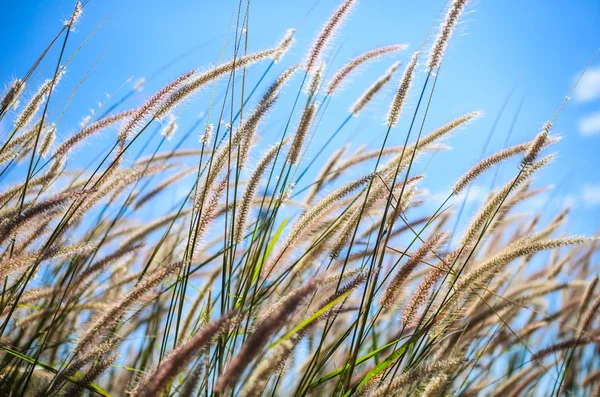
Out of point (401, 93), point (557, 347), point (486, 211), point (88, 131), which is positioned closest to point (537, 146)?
point (486, 211)

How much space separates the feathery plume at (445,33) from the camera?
1735mm

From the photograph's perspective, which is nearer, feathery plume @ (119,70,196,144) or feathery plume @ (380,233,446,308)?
feathery plume @ (380,233,446,308)

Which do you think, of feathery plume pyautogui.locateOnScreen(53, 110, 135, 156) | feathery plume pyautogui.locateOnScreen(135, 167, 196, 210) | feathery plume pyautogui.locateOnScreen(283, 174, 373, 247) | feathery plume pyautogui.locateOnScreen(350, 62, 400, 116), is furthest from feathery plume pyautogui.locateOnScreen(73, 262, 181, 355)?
feathery plume pyautogui.locateOnScreen(135, 167, 196, 210)

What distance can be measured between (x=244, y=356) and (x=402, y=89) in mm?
1277

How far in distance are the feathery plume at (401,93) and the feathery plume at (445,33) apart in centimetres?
6

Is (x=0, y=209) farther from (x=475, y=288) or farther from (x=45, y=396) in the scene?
(x=475, y=288)

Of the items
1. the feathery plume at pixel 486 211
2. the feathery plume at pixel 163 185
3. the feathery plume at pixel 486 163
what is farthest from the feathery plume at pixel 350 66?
the feathery plume at pixel 163 185

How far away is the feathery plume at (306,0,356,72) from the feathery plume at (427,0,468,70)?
382 mm

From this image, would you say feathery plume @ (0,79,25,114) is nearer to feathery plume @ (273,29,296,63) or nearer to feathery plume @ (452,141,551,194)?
feathery plume @ (273,29,296,63)

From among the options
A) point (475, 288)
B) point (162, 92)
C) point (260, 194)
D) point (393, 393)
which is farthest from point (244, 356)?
point (260, 194)

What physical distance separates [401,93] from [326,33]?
404mm

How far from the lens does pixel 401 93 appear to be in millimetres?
1814

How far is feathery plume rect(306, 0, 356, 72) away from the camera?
1.95 m

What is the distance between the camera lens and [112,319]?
1305mm
